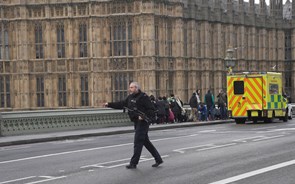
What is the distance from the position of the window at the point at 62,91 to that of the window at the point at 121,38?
399 centimetres

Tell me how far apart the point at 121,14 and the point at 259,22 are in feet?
69.5

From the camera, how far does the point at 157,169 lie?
1502 cm

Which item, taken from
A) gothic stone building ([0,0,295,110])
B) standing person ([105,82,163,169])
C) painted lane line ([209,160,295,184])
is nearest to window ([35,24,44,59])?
gothic stone building ([0,0,295,110])

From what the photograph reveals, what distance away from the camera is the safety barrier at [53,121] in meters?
28.1

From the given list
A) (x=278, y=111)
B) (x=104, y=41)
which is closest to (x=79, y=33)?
(x=104, y=41)

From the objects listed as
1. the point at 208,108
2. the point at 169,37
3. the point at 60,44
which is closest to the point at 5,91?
the point at 60,44

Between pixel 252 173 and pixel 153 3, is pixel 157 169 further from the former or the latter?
pixel 153 3

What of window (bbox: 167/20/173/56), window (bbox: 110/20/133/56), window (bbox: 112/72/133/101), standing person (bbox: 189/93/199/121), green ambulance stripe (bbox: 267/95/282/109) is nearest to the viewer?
green ambulance stripe (bbox: 267/95/282/109)

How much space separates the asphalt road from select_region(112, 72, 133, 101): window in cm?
2544

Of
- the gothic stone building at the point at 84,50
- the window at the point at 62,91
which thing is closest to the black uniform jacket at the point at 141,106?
the gothic stone building at the point at 84,50

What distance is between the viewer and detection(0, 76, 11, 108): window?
49.5 metres

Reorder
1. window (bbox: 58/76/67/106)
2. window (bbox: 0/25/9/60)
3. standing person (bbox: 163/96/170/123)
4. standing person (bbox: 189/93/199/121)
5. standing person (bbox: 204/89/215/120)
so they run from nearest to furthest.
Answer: standing person (bbox: 163/96/170/123), standing person (bbox: 189/93/199/121), standing person (bbox: 204/89/215/120), window (bbox: 0/25/9/60), window (bbox: 58/76/67/106)

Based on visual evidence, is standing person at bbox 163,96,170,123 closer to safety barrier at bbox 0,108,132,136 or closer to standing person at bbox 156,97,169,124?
standing person at bbox 156,97,169,124

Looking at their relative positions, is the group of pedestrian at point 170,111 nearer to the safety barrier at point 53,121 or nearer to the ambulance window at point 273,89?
the safety barrier at point 53,121
